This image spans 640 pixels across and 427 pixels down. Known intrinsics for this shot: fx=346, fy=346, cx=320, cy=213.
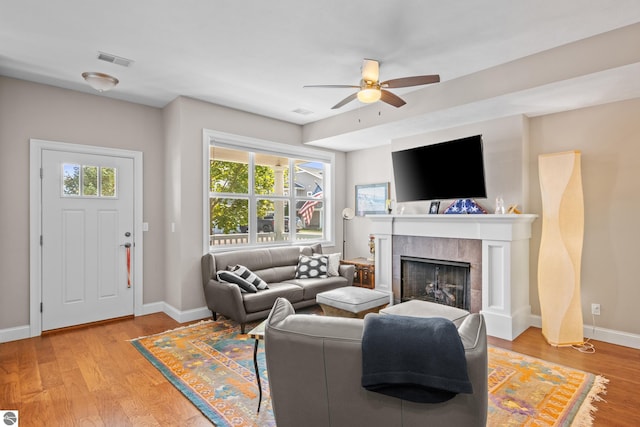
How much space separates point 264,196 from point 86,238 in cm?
229

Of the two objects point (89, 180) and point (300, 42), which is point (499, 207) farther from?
point (89, 180)

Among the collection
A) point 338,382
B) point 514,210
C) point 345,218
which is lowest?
point 338,382

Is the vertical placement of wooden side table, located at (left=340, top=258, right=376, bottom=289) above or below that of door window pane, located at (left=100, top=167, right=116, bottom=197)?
below

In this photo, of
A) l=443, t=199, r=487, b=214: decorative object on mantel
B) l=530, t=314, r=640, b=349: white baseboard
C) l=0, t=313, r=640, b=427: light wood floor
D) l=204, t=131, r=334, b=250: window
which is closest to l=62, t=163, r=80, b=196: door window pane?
l=204, t=131, r=334, b=250: window

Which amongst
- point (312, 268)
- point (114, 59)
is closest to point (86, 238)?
point (114, 59)

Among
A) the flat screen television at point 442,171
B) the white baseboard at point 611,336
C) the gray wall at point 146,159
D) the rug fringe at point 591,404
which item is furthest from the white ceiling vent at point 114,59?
the white baseboard at point 611,336

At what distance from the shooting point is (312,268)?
15.7 feet

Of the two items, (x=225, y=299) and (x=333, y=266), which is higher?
(x=333, y=266)

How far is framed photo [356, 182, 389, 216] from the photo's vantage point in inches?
222

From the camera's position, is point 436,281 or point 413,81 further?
point 436,281

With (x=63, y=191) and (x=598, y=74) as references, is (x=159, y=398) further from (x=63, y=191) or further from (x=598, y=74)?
(x=598, y=74)

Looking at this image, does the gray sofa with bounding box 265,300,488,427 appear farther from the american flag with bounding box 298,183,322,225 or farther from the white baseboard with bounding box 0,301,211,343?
the american flag with bounding box 298,183,322,225

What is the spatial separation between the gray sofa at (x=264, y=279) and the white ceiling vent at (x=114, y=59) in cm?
221

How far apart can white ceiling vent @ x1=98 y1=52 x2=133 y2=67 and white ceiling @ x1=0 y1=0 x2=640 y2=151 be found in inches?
2.9
